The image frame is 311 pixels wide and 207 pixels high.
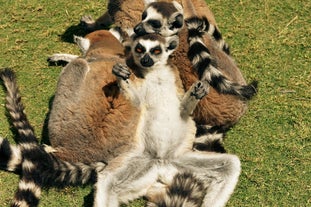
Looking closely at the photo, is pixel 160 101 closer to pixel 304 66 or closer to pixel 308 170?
pixel 308 170

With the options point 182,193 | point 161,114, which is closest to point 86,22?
point 161,114

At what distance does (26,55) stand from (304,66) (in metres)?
2.81

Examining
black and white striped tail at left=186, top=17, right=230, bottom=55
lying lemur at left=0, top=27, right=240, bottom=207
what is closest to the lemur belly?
lying lemur at left=0, top=27, right=240, bottom=207

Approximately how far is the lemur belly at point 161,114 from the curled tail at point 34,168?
18.5 inches

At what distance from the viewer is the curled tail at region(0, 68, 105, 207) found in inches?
152

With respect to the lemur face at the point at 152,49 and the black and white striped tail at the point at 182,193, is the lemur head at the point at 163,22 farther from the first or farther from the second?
the black and white striped tail at the point at 182,193

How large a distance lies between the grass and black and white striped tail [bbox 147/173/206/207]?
14.8 inches

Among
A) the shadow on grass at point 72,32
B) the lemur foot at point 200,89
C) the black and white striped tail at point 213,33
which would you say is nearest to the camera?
the lemur foot at point 200,89

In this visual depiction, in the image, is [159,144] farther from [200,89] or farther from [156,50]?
[156,50]

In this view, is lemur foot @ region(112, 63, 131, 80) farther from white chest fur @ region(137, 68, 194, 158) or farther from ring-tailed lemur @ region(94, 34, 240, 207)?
white chest fur @ region(137, 68, 194, 158)

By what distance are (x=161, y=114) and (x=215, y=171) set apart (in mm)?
627

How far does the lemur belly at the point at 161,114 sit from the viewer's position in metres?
4.07

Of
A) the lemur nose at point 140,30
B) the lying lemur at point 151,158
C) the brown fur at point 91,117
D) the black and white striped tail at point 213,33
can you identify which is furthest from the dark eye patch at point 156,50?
the black and white striped tail at point 213,33

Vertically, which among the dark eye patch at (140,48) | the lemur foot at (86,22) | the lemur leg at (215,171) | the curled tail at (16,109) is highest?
the dark eye patch at (140,48)
